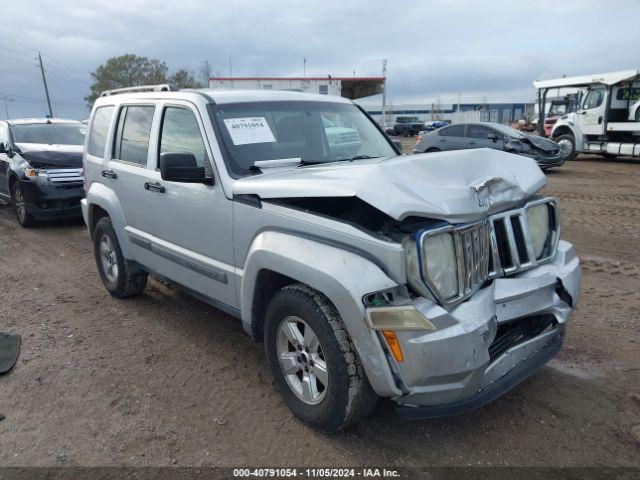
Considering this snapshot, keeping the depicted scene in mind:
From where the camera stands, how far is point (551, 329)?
3039 millimetres

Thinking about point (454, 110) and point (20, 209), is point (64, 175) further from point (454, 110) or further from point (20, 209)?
point (454, 110)

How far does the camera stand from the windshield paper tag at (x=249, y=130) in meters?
3.67

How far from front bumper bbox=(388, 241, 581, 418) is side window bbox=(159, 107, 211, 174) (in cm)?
197

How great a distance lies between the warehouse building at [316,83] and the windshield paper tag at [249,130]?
94.4ft

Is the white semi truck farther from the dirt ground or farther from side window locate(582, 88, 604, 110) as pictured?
the dirt ground

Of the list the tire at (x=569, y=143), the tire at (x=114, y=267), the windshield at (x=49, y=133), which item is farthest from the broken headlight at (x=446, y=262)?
the tire at (x=569, y=143)

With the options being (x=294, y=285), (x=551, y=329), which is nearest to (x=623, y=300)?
(x=551, y=329)

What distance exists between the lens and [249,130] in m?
3.73

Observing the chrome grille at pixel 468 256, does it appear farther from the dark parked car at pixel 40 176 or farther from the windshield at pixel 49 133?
the windshield at pixel 49 133

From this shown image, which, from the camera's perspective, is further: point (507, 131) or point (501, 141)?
point (507, 131)

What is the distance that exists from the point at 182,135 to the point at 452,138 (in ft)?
42.4

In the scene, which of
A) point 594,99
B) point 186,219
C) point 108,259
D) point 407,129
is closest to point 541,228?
point 186,219

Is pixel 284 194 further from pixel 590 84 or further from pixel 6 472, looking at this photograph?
pixel 590 84

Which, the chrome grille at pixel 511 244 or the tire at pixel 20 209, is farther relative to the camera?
the tire at pixel 20 209
